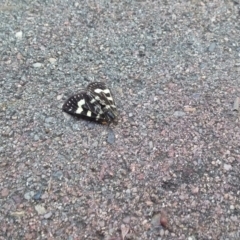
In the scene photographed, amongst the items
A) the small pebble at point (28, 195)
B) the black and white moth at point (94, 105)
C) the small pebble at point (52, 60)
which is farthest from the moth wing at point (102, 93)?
the small pebble at point (28, 195)

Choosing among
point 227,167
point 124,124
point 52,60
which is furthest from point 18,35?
point 227,167

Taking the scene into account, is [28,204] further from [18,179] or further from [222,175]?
[222,175]

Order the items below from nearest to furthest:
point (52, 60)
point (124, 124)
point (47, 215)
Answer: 1. point (47, 215)
2. point (124, 124)
3. point (52, 60)

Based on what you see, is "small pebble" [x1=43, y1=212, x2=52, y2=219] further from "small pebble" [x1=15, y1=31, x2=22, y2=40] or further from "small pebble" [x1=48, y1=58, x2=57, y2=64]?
"small pebble" [x1=15, y1=31, x2=22, y2=40]

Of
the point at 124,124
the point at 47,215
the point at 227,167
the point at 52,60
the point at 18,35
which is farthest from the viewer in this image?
the point at 18,35

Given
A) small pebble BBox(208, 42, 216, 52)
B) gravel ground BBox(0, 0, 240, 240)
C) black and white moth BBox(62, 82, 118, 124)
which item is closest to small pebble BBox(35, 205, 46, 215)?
gravel ground BBox(0, 0, 240, 240)

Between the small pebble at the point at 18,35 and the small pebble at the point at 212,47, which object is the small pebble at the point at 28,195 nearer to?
the small pebble at the point at 18,35

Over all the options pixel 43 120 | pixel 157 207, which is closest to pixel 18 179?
pixel 43 120

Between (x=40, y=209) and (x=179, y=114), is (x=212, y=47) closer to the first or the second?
(x=179, y=114)
